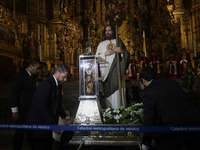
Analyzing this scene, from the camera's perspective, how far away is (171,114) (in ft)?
6.27

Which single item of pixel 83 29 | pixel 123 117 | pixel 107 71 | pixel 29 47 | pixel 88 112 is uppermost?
pixel 83 29

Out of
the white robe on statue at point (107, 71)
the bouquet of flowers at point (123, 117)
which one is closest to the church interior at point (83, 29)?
the white robe on statue at point (107, 71)

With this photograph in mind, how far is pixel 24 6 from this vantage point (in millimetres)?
13117

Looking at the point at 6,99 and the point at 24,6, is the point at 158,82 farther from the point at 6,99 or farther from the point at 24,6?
the point at 24,6

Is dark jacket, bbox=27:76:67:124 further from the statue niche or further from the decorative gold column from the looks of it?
the decorative gold column

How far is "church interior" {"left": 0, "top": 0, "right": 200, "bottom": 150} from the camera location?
11.0 metres

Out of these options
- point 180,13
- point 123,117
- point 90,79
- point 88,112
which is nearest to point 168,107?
→ point 123,117

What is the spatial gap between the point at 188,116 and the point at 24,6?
46.3 feet

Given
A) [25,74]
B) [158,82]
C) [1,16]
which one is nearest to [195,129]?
[158,82]

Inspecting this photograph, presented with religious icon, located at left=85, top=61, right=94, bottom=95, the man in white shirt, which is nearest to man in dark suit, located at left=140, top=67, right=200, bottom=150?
religious icon, located at left=85, top=61, right=94, bottom=95

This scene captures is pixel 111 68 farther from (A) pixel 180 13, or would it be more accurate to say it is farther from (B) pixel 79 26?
(B) pixel 79 26

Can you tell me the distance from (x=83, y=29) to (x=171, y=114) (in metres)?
15.7

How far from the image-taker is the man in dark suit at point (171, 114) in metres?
1.88

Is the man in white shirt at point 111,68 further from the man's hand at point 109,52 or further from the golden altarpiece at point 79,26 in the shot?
the golden altarpiece at point 79,26
